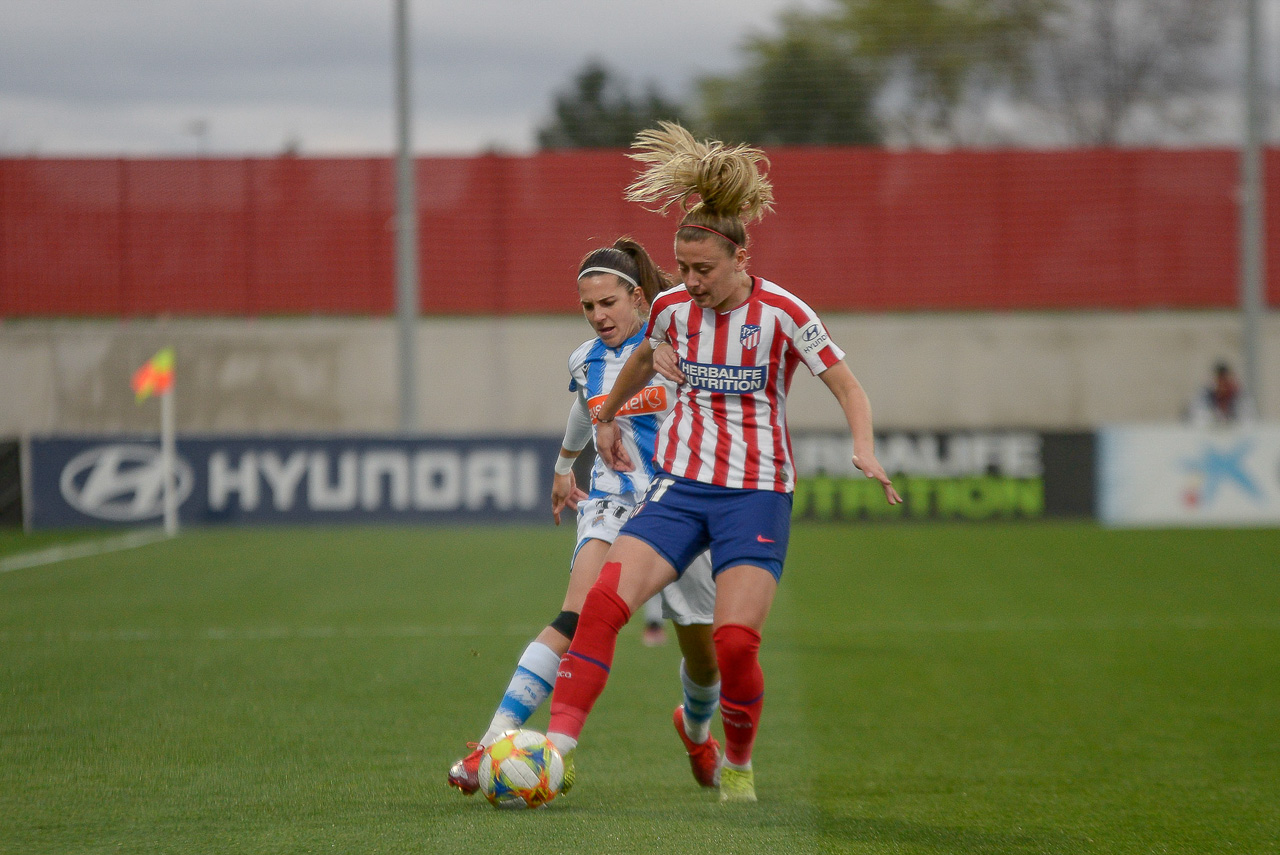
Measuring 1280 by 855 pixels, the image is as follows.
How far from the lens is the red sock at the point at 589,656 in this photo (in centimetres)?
377

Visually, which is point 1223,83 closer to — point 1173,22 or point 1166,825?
point 1173,22

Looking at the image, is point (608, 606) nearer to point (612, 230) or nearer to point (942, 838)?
point (942, 838)

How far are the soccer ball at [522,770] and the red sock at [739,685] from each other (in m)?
0.57

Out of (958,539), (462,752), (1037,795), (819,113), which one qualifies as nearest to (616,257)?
(462,752)

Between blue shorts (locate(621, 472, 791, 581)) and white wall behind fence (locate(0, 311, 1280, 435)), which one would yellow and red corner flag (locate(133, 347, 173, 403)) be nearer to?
white wall behind fence (locate(0, 311, 1280, 435))

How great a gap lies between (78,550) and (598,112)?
13530 millimetres

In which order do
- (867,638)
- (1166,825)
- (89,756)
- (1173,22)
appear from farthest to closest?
(1173,22) → (867,638) → (89,756) → (1166,825)

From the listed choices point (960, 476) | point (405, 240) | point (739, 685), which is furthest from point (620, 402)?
point (405, 240)

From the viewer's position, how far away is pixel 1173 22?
24.8m

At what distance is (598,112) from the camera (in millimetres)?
23344

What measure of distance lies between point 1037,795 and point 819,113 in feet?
64.6

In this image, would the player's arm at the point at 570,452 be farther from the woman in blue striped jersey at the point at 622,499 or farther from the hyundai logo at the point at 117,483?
the hyundai logo at the point at 117,483

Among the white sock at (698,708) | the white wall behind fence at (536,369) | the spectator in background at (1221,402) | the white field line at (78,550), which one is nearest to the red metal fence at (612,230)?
the white wall behind fence at (536,369)

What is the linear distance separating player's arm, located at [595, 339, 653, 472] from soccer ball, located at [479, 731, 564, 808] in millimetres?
1073
